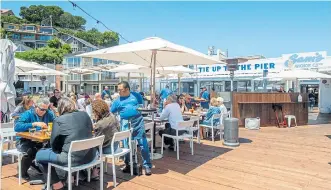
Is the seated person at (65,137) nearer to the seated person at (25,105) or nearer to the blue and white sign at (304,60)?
the seated person at (25,105)

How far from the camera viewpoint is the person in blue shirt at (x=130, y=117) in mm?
4105

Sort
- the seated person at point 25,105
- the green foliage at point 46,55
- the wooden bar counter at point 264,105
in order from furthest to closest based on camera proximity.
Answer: the green foliage at point 46,55
the wooden bar counter at point 264,105
the seated person at point 25,105

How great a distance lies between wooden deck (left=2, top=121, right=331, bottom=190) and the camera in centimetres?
373

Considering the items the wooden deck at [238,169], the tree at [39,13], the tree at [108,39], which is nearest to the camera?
the wooden deck at [238,169]

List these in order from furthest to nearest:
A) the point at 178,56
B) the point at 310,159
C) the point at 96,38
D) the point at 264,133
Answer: the point at 96,38 → the point at 264,133 → the point at 178,56 → the point at 310,159

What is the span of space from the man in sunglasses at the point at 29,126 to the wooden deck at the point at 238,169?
→ 1.12 feet

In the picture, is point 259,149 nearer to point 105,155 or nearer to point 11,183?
point 105,155

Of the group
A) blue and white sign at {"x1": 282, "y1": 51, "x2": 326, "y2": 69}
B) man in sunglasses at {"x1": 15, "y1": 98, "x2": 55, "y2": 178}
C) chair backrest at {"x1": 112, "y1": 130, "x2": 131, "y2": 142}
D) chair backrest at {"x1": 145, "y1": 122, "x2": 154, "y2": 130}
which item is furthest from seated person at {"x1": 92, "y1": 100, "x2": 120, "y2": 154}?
blue and white sign at {"x1": 282, "y1": 51, "x2": 326, "y2": 69}

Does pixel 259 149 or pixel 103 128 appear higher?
pixel 103 128

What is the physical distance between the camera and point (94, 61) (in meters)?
31.9

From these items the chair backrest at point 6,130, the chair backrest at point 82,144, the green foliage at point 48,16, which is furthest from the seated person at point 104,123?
the green foliage at point 48,16

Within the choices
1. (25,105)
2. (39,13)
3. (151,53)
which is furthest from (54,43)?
(25,105)

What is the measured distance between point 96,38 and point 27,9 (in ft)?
110

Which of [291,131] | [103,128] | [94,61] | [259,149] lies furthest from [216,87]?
[94,61]
